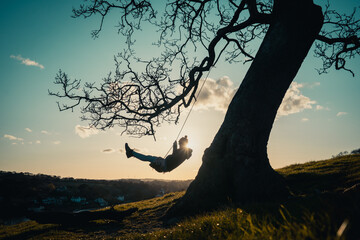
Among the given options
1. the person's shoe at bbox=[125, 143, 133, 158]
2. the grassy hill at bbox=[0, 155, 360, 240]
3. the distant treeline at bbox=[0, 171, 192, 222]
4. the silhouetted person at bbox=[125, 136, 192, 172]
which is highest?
the person's shoe at bbox=[125, 143, 133, 158]

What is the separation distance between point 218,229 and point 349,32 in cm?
1192

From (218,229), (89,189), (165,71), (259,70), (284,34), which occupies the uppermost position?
(165,71)

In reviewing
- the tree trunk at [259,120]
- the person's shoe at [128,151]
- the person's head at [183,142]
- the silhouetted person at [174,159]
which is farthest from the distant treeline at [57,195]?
the tree trunk at [259,120]

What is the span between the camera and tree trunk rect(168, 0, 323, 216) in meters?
6.41

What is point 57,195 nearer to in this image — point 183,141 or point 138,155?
point 138,155

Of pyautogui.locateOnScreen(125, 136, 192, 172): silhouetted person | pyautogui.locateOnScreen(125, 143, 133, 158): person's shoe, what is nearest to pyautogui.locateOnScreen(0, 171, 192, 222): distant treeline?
pyautogui.locateOnScreen(125, 143, 133, 158): person's shoe

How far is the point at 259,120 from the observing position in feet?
21.3

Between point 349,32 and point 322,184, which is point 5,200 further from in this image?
point 349,32

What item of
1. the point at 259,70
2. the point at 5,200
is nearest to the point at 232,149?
the point at 259,70

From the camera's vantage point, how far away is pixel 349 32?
33.2 feet

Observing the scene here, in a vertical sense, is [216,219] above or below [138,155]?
below

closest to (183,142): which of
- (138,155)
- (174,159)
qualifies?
(174,159)

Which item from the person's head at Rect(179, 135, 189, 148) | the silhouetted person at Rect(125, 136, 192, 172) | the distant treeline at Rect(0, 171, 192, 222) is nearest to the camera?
the silhouetted person at Rect(125, 136, 192, 172)

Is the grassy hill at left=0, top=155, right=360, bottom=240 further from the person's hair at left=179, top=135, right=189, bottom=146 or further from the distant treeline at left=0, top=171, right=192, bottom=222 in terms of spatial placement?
the distant treeline at left=0, top=171, right=192, bottom=222
